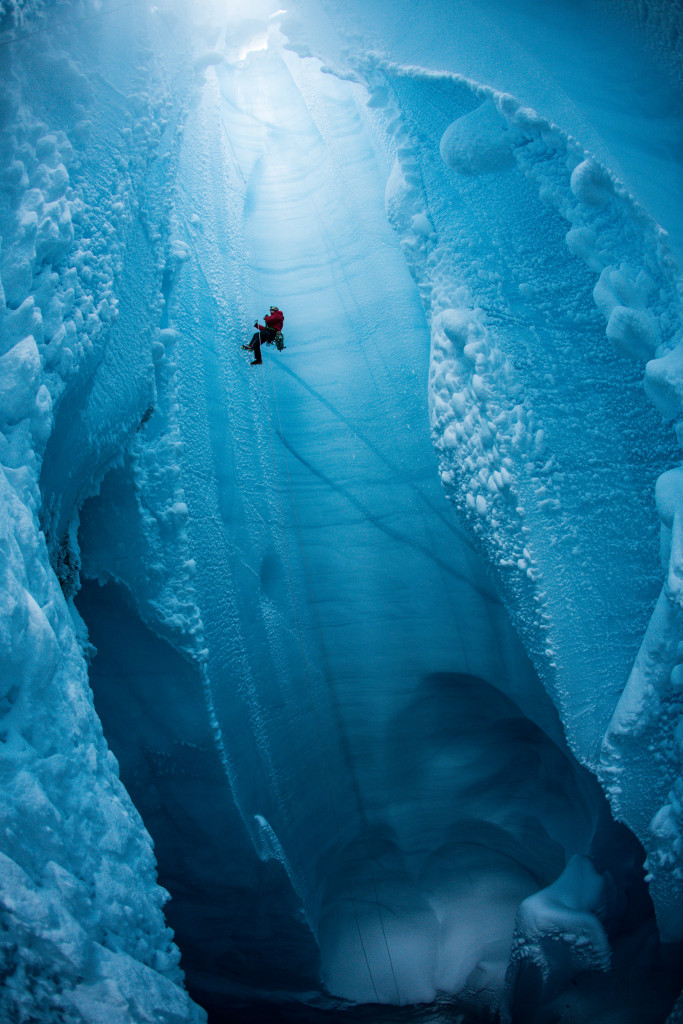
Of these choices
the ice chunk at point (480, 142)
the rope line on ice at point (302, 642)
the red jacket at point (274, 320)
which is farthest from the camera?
the rope line on ice at point (302, 642)

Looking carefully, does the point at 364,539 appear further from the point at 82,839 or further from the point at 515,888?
the point at 515,888

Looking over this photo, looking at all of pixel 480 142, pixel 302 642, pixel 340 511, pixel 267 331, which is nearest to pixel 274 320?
pixel 267 331

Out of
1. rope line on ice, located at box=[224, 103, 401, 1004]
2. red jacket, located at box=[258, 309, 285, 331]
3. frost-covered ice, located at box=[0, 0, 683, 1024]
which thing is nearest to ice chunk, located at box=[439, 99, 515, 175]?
frost-covered ice, located at box=[0, 0, 683, 1024]

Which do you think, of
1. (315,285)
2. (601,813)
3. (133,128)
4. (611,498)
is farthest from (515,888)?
(133,128)

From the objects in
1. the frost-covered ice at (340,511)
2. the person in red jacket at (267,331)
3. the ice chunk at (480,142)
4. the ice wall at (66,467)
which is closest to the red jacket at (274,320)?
the person in red jacket at (267,331)

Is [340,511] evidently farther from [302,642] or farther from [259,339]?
[259,339]

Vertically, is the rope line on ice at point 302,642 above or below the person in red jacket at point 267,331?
below

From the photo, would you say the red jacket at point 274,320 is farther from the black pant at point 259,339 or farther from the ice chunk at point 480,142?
the ice chunk at point 480,142
